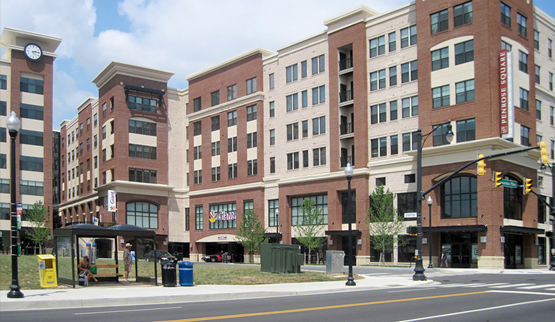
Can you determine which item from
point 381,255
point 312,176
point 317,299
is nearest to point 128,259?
point 317,299

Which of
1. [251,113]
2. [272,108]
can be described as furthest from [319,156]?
[251,113]

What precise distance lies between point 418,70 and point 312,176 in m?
16.8

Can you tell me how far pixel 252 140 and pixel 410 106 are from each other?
23192 millimetres

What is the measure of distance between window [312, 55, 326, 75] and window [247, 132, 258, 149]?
39.5 feet

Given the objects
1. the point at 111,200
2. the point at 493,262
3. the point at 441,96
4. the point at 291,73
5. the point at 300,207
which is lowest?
the point at 493,262

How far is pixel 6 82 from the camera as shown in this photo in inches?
2783

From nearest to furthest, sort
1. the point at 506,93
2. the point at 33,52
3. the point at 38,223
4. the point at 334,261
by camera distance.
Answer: the point at 334,261
the point at 506,93
the point at 38,223
the point at 33,52

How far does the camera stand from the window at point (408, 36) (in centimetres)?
5372

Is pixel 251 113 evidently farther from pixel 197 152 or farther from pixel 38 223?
pixel 38 223

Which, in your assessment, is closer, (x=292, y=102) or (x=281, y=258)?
(x=281, y=258)

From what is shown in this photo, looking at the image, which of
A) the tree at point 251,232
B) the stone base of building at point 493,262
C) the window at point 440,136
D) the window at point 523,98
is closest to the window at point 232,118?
the tree at point 251,232

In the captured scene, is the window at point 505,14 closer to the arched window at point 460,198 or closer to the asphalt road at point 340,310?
the arched window at point 460,198

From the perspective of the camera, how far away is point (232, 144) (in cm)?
7288

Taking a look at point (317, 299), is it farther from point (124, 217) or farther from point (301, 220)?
point (124, 217)
